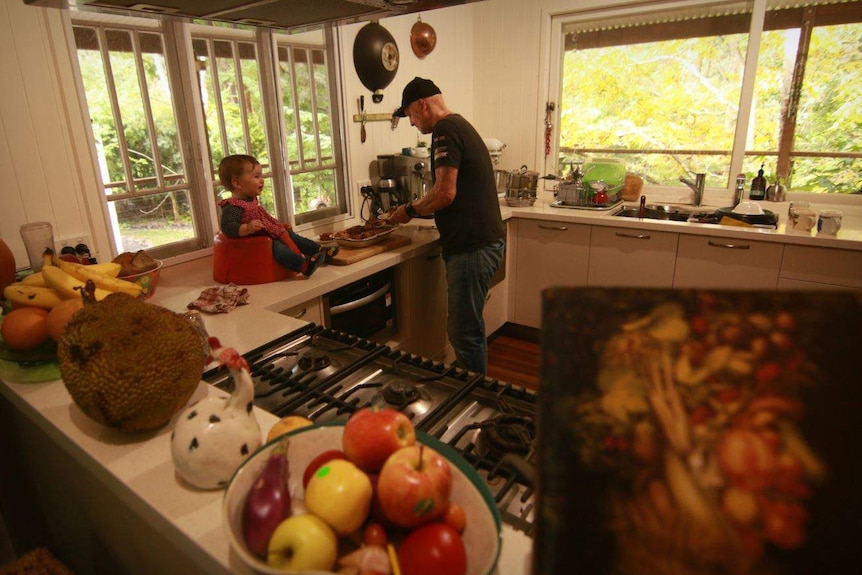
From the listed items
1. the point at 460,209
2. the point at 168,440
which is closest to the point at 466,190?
the point at 460,209

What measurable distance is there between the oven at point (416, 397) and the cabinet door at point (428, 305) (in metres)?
1.14

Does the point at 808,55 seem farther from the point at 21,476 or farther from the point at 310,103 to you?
the point at 21,476

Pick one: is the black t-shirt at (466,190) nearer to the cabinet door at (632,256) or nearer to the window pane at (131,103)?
the cabinet door at (632,256)

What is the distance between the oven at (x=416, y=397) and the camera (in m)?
0.84

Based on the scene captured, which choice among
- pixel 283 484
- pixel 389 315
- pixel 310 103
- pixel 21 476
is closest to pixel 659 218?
pixel 389 315

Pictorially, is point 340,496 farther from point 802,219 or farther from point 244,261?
point 802,219

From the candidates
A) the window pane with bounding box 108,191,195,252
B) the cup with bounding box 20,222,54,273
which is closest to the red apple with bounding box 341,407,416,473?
the cup with bounding box 20,222,54,273

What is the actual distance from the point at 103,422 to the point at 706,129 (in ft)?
11.1

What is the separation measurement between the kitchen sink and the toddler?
198 cm

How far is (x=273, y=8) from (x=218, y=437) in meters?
1.28

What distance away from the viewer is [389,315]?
2400 millimetres

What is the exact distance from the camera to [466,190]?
2225 mm

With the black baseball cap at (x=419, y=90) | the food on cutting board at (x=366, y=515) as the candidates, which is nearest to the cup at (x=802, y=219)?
the black baseball cap at (x=419, y=90)

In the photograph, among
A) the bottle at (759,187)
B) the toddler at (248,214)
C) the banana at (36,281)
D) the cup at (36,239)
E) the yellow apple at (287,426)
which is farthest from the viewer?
the bottle at (759,187)
